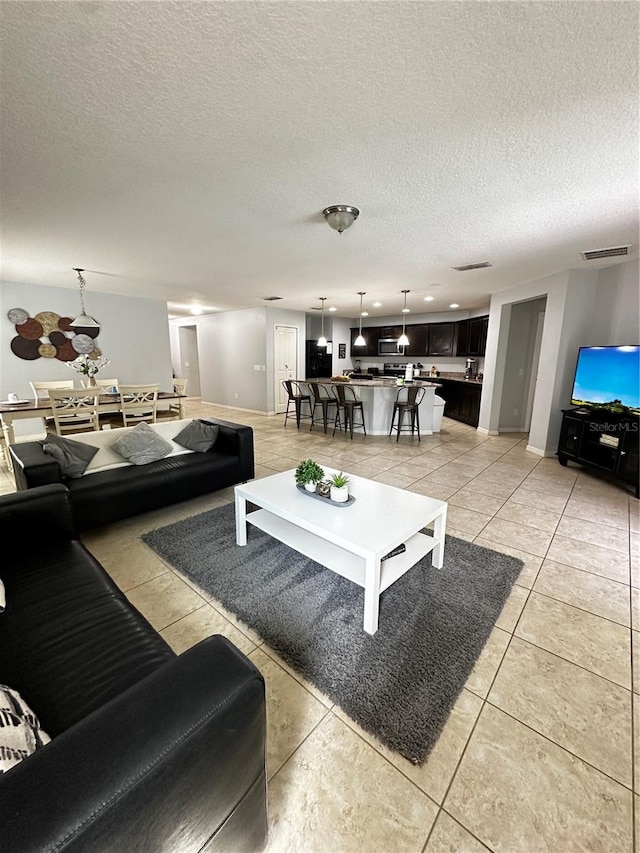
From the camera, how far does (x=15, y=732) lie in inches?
28.5

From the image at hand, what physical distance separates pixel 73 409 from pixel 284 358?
5072mm

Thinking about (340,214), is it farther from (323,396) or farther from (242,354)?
(242,354)

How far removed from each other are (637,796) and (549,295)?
5.18 meters

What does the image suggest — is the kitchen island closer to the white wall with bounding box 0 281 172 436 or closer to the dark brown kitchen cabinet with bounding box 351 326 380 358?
the white wall with bounding box 0 281 172 436

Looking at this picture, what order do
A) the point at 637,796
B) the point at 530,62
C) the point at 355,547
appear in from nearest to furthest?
the point at 637,796 < the point at 530,62 < the point at 355,547

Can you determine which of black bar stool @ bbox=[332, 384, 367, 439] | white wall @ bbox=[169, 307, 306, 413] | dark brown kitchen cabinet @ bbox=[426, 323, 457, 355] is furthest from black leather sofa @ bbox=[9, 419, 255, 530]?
dark brown kitchen cabinet @ bbox=[426, 323, 457, 355]

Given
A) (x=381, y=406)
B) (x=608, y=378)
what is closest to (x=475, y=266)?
(x=608, y=378)

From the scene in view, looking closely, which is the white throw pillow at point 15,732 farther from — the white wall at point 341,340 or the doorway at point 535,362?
the white wall at point 341,340

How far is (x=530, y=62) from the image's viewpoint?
4.48 feet

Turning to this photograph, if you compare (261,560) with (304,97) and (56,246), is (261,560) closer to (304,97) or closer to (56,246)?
(304,97)

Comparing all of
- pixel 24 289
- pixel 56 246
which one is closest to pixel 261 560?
pixel 56 246

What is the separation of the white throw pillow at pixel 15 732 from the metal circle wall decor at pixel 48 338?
245 inches

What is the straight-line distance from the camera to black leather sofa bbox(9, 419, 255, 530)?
2484 millimetres

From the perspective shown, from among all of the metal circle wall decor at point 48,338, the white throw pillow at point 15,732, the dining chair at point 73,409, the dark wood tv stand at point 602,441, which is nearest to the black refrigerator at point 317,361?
the metal circle wall decor at point 48,338
